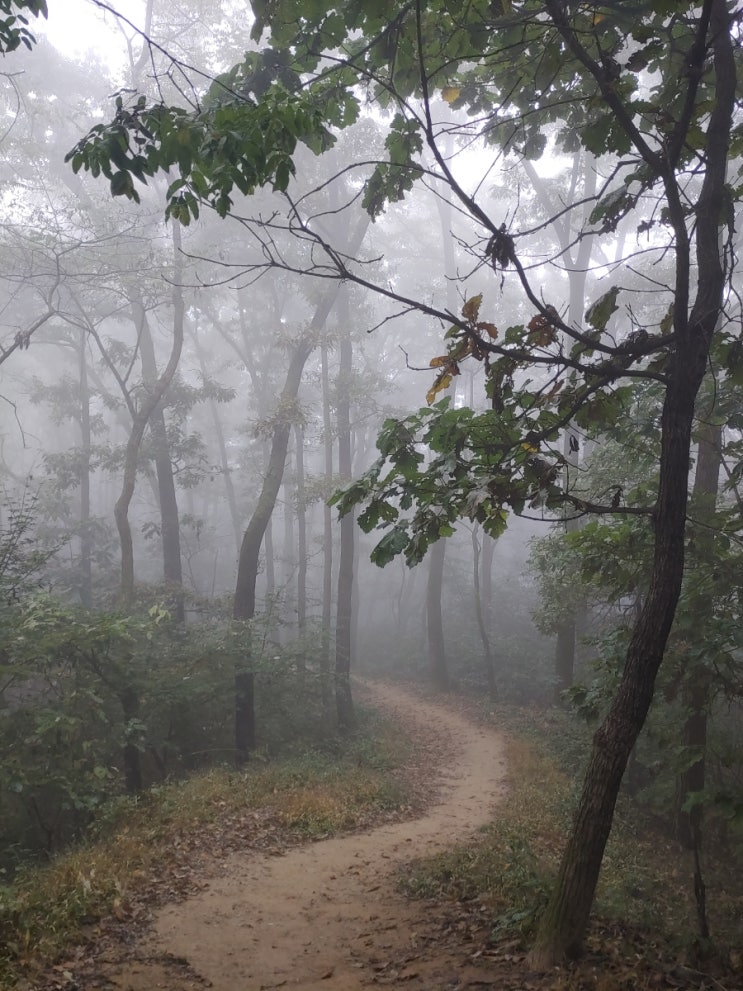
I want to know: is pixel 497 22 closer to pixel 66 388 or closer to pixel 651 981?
pixel 651 981

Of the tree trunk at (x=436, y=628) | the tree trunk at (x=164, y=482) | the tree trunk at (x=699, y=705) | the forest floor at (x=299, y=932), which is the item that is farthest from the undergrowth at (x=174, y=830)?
the tree trunk at (x=436, y=628)

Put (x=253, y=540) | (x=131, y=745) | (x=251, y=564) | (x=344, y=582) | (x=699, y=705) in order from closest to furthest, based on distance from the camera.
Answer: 1. (x=699, y=705)
2. (x=131, y=745)
3. (x=253, y=540)
4. (x=251, y=564)
5. (x=344, y=582)

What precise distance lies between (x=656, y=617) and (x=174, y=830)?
21.5ft

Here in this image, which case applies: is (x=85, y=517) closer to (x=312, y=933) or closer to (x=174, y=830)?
(x=174, y=830)

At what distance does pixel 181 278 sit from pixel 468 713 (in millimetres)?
15629

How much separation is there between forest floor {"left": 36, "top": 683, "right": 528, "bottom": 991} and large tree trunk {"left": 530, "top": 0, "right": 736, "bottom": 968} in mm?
629

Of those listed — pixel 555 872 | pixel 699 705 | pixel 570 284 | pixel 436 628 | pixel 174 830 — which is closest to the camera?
pixel 555 872

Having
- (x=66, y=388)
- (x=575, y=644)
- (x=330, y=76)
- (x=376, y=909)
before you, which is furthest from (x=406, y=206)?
(x=376, y=909)

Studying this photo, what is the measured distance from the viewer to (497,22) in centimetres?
462

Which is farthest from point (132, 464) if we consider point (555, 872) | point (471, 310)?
point (471, 310)

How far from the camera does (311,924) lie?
599 centimetres

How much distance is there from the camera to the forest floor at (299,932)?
189 inches

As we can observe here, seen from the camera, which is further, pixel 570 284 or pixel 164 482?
pixel 164 482

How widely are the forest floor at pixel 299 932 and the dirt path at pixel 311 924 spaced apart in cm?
1
